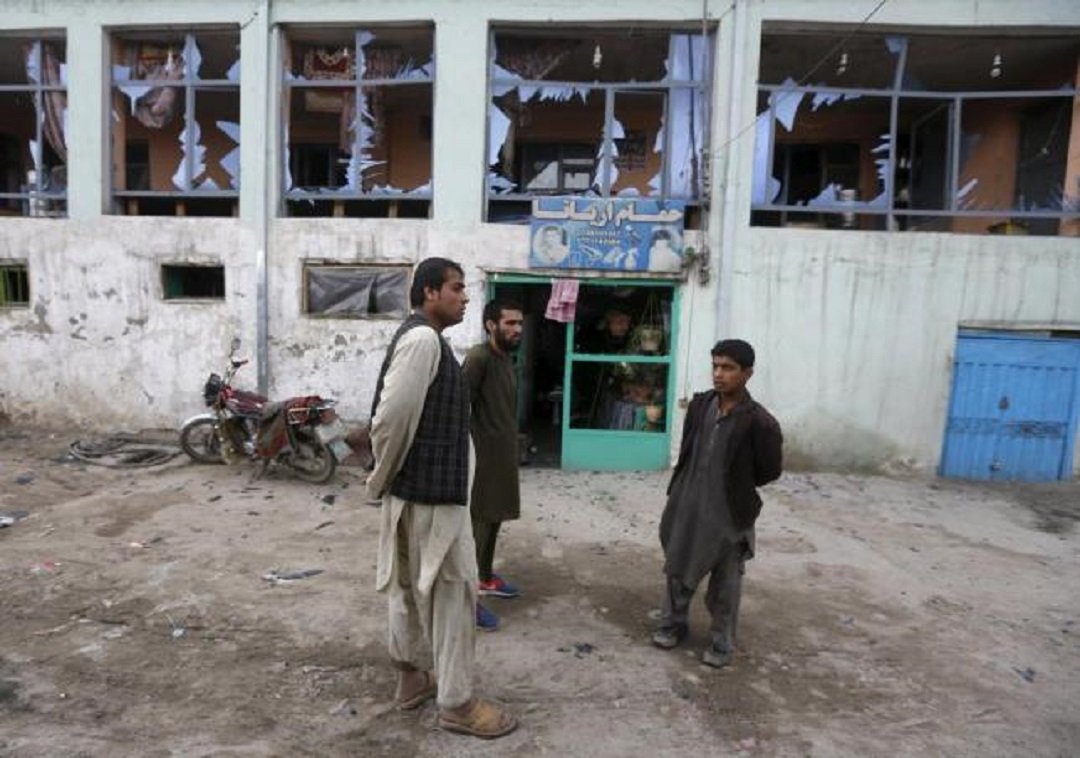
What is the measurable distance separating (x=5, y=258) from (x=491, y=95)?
6531 millimetres

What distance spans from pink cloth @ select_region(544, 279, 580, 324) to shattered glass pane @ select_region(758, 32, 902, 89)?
3.80 m

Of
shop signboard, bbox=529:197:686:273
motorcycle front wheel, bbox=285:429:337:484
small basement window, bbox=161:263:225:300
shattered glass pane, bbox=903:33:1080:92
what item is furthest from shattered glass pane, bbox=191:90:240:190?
shattered glass pane, bbox=903:33:1080:92

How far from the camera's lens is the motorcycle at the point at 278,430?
6859 mm

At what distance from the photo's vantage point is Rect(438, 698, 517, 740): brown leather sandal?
274 cm

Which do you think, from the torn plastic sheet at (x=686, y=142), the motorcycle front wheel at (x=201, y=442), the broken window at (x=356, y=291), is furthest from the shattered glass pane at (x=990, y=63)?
the motorcycle front wheel at (x=201, y=442)

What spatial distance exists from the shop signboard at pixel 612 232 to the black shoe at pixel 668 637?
16.0ft

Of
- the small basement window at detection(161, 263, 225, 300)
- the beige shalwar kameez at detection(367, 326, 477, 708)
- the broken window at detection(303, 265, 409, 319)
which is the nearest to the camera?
the beige shalwar kameez at detection(367, 326, 477, 708)

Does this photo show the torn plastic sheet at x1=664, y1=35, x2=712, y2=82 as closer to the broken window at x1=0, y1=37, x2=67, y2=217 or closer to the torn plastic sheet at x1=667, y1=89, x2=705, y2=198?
the torn plastic sheet at x1=667, y1=89, x2=705, y2=198

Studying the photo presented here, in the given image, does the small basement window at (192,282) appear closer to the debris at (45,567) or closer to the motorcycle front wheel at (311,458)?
the motorcycle front wheel at (311,458)

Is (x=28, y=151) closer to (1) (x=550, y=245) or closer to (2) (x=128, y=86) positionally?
(2) (x=128, y=86)

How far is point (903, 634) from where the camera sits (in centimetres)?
396

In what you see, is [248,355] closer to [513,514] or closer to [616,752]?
[513,514]

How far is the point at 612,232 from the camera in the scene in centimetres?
780

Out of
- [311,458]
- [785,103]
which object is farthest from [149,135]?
[785,103]
